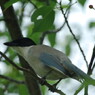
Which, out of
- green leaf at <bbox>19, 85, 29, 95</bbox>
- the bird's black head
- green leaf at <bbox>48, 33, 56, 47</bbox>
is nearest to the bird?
the bird's black head

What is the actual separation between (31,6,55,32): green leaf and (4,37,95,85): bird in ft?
1.23

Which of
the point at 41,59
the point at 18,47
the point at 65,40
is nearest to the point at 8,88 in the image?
the point at 18,47

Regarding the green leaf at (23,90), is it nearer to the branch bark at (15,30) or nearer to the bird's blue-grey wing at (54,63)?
the branch bark at (15,30)

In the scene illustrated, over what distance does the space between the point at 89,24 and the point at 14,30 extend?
132 centimetres

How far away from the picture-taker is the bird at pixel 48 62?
3.15 m

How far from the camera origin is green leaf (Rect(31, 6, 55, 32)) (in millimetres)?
2900

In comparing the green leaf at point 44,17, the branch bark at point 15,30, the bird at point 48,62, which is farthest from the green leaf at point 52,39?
the green leaf at point 44,17

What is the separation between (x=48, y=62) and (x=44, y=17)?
0.52m

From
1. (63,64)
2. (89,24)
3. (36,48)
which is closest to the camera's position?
(63,64)

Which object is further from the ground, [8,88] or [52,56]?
[52,56]

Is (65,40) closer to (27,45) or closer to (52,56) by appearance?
(27,45)

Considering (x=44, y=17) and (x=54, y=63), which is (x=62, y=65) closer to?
(x=54, y=63)

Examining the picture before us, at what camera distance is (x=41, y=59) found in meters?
3.48

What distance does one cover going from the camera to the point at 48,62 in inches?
132
